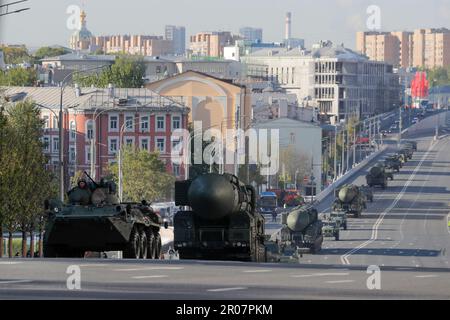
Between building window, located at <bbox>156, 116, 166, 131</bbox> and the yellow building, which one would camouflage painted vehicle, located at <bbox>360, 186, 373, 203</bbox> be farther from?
building window, located at <bbox>156, 116, 166, 131</bbox>

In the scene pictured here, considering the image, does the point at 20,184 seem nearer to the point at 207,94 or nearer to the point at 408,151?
the point at 207,94

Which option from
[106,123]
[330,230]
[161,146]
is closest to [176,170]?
[161,146]

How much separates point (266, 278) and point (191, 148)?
83.5 m

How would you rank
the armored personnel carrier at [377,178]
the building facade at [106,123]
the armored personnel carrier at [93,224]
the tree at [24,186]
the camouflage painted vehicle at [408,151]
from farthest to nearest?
1. the camouflage painted vehicle at [408,151]
2. the armored personnel carrier at [377,178]
3. the building facade at [106,123]
4. the tree at [24,186]
5. the armored personnel carrier at [93,224]

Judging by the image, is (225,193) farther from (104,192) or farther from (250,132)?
(250,132)

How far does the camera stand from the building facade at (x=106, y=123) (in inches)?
4050

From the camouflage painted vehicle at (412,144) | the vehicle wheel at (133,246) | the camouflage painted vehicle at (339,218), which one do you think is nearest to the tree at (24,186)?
the vehicle wheel at (133,246)

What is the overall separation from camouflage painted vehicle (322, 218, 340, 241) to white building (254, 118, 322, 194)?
146ft

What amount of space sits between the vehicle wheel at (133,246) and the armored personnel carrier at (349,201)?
72.4 metres

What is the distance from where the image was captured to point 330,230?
9931 centimetres

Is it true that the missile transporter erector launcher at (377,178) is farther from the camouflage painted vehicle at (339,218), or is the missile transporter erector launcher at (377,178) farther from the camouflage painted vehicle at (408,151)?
the camouflage painted vehicle at (339,218)

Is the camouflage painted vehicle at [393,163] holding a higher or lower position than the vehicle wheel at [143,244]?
lower

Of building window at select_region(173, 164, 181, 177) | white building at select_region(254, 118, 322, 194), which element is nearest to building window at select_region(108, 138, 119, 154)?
building window at select_region(173, 164, 181, 177)
